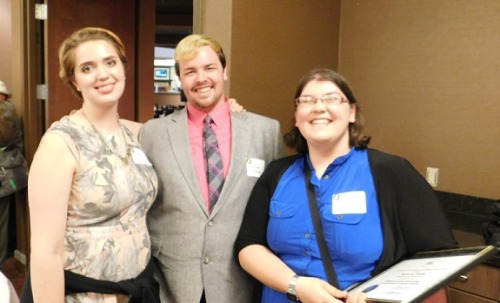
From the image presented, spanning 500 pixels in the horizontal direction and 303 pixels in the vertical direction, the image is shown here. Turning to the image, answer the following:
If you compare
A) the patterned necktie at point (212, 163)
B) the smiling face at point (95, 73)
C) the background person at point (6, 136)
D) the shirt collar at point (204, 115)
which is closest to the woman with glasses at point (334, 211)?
the patterned necktie at point (212, 163)

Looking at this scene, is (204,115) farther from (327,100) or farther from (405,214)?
(405,214)

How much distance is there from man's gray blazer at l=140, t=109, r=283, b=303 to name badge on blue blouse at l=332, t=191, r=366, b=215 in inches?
14.5

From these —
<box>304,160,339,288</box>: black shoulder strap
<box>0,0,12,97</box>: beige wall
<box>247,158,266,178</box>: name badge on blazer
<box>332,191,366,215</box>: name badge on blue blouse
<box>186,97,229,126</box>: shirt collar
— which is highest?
<box>0,0,12,97</box>: beige wall

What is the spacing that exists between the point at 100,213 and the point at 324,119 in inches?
29.6

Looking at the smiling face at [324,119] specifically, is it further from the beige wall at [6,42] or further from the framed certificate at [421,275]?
the beige wall at [6,42]

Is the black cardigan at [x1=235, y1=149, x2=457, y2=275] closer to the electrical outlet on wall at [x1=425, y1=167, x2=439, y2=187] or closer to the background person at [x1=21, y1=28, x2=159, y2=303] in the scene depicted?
the background person at [x1=21, y1=28, x2=159, y2=303]

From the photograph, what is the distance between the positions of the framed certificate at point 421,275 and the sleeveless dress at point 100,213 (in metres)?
0.71

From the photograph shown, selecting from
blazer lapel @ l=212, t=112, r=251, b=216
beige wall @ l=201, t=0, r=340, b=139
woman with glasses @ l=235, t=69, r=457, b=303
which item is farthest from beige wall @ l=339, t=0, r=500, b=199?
blazer lapel @ l=212, t=112, r=251, b=216

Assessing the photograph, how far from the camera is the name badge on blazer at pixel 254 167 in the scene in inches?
66.5

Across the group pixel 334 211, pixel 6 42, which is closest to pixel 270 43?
pixel 334 211

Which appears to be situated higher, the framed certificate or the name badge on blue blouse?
the name badge on blue blouse

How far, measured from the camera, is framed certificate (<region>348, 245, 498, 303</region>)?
1055 millimetres

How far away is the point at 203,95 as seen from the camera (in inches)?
67.2

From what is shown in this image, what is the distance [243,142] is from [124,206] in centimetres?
50
